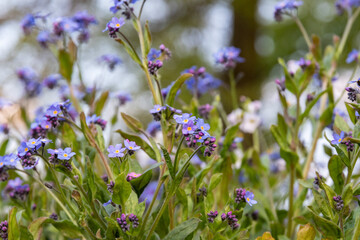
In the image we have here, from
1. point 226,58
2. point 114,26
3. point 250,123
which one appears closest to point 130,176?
point 114,26

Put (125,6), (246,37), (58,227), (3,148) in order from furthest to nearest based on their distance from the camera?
1. (246,37)
2. (3,148)
3. (125,6)
4. (58,227)

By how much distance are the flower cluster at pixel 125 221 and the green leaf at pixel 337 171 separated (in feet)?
1.61

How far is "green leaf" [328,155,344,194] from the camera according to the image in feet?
3.27

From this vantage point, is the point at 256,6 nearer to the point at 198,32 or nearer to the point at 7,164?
the point at 198,32

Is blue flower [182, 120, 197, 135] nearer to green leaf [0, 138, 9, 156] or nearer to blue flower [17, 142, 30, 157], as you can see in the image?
blue flower [17, 142, 30, 157]

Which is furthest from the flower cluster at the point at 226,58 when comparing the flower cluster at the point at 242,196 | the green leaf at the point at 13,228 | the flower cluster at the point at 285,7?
the green leaf at the point at 13,228

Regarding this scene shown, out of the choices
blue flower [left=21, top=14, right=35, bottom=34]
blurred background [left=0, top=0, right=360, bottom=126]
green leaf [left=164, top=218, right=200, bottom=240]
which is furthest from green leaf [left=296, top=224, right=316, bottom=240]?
blurred background [left=0, top=0, right=360, bottom=126]

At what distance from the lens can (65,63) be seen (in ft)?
4.87

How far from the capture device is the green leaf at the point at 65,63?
1.48 m

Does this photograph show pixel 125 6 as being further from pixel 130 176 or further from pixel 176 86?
pixel 130 176

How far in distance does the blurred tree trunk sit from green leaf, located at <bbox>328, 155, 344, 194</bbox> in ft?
12.3

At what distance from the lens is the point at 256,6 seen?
483 centimetres

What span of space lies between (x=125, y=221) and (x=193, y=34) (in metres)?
4.51

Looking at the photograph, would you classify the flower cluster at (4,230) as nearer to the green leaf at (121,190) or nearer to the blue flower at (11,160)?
the blue flower at (11,160)
